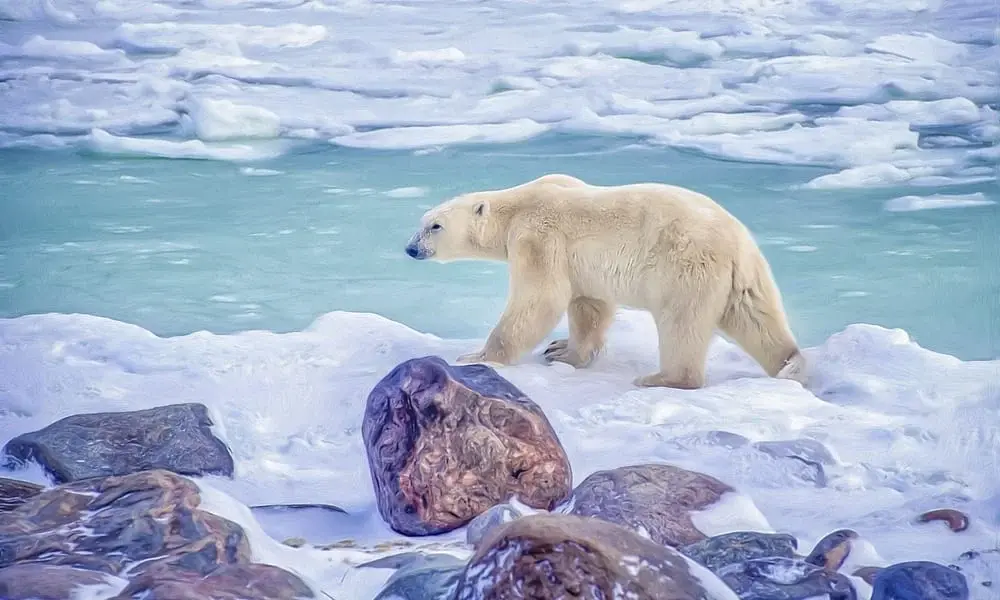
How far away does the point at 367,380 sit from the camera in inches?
172

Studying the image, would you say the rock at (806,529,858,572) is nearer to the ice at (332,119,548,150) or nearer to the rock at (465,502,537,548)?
the rock at (465,502,537,548)

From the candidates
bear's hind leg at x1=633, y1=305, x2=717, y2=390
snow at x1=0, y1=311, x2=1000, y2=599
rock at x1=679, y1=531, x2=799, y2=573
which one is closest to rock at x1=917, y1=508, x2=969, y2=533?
snow at x1=0, y1=311, x2=1000, y2=599

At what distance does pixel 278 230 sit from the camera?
4648mm

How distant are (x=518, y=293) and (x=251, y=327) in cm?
124

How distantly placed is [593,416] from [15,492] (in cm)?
218

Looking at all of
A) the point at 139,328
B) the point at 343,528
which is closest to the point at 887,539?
the point at 343,528

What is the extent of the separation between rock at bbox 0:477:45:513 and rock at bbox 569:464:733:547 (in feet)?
6.45

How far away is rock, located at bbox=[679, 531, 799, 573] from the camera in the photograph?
10.8 ft

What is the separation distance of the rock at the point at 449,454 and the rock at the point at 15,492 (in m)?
1.24

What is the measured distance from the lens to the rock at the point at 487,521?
140 inches

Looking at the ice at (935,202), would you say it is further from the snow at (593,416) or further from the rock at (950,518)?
the rock at (950,518)

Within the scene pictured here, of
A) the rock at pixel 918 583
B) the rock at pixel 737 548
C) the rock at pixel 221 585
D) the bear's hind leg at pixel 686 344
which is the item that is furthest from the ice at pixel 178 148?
the rock at pixel 918 583

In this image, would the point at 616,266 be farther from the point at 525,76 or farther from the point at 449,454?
the point at 449,454

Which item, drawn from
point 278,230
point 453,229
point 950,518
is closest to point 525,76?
point 453,229
